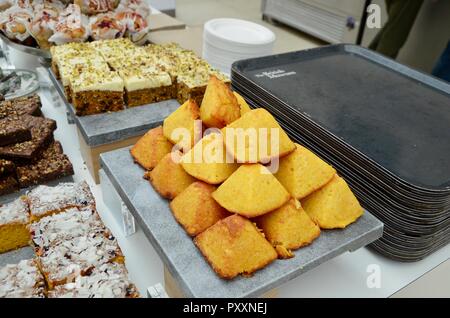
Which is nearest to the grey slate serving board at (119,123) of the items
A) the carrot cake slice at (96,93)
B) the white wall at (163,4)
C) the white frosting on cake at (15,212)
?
the carrot cake slice at (96,93)

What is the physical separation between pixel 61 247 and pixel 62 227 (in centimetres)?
6

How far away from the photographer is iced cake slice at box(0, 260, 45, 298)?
0.81 meters

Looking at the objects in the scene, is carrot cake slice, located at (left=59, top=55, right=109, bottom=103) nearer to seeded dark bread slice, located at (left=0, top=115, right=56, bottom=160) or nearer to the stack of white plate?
seeded dark bread slice, located at (left=0, top=115, right=56, bottom=160)

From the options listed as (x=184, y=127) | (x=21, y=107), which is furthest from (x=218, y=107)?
(x=21, y=107)

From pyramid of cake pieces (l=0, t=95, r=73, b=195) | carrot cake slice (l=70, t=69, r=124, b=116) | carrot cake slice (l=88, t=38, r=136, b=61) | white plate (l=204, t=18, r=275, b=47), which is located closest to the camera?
pyramid of cake pieces (l=0, t=95, r=73, b=195)

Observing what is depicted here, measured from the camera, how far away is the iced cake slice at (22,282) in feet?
2.66

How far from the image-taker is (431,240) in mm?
974

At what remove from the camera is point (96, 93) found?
1.28 metres

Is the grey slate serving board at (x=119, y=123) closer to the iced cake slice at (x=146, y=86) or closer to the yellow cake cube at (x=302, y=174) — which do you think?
the iced cake slice at (x=146, y=86)

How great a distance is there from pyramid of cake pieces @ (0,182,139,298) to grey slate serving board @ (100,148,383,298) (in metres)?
0.10

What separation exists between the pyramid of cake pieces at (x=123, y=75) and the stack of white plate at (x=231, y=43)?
0.15 m

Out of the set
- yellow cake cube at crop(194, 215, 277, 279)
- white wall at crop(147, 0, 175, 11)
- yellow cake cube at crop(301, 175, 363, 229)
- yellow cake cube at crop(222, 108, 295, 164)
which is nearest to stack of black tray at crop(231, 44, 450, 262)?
yellow cake cube at crop(301, 175, 363, 229)

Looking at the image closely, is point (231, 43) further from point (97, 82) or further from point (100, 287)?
point (100, 287)
